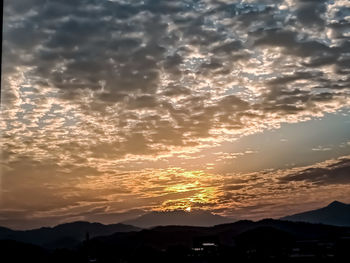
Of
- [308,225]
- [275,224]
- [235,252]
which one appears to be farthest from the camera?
[275,224]

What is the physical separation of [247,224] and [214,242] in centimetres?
14004

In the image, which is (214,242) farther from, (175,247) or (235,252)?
(235,252)

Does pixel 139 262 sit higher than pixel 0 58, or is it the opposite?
pixel 0 58

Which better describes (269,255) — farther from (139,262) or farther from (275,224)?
(275,224)

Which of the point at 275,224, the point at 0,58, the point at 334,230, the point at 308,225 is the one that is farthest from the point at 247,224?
the point at 0,58

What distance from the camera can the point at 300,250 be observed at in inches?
938

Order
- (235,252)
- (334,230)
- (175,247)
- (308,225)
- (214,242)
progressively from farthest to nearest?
(308,225) → (334,230) → (214,242) → (175,247) → (235,252)

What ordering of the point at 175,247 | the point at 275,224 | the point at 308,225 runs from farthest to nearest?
the point at 275,224, the point at 308,225, the point at 175,247

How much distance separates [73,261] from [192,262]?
383 inches

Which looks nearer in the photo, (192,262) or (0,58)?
(0,58)

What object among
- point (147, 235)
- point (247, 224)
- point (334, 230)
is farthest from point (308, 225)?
point (147, 235)

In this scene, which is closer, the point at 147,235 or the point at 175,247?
the point at 175,247

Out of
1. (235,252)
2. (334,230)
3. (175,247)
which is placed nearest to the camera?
(235,252)

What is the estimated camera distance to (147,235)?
5394 inches
